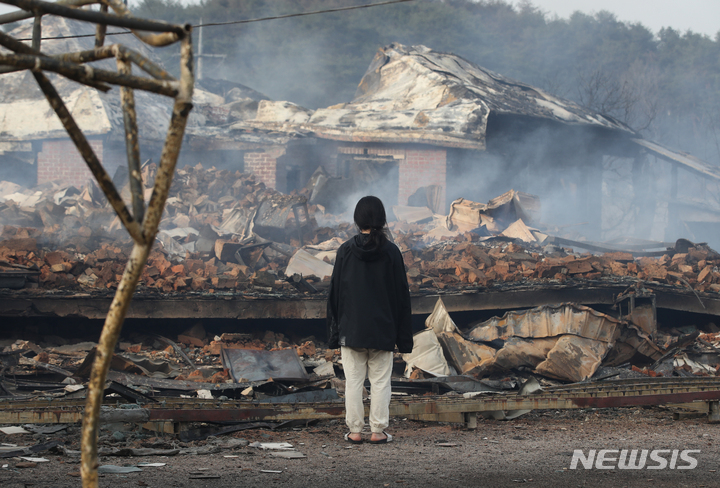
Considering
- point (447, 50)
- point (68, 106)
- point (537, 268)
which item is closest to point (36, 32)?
point (537, 268)

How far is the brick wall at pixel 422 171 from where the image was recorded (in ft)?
57.8

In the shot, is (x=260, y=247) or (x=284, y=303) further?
(x=260, y=247)

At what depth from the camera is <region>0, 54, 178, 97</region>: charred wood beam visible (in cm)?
145

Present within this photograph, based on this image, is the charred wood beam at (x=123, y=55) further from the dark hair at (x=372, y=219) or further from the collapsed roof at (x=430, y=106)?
the collapsed roof at (x=430, y=106)

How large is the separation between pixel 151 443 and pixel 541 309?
4778 mm

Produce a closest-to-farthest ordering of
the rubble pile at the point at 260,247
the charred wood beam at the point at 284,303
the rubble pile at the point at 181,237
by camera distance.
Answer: the charred wood beam at the point at 284,303
the rubble pile at the point at 181,237
the rubble pile at the point at 260,247

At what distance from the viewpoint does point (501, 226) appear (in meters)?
14.1

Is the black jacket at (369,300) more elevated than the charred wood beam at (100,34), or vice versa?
the charred wood beam at (100,34)

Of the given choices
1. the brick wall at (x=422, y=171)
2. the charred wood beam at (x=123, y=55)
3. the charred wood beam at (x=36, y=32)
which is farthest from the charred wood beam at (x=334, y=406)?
the brick wall at (x=422, y=171)

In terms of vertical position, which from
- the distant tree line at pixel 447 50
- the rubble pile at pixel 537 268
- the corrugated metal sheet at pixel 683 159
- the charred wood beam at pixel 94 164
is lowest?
the rubble pile at pixel 537 268

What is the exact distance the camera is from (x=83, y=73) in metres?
1.50

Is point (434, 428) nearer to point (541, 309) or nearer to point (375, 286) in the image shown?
point (375, 286)

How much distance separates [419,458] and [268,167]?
14868 mm

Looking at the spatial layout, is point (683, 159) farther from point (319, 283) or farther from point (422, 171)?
point (319, 283)
